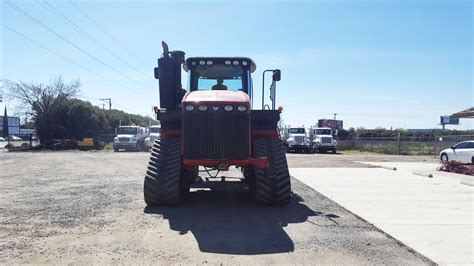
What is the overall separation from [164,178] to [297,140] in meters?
34.6

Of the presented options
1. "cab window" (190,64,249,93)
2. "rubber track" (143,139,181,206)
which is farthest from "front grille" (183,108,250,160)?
"cab window" (190,64,249,93)

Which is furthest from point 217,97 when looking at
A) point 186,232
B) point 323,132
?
point 323,132

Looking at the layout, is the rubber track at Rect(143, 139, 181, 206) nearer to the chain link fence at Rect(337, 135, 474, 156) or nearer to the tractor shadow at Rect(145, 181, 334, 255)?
the tractor shadow at Rect(145, 181, 334, 255)

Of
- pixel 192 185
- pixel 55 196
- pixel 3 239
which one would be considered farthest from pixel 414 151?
pixel 3 239

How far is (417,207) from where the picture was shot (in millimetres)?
9781

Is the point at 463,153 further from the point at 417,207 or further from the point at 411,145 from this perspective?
the point at 411,145

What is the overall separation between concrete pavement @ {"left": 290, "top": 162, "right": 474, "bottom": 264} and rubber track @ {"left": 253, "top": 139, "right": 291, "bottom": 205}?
1541 mm

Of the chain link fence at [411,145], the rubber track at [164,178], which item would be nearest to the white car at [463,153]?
the chain link fence at [411,145]

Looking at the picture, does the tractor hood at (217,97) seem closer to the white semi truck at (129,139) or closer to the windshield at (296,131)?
the white semi truck at (129,139)

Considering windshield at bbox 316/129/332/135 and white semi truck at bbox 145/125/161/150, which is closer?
white semi truck at bbox 145/125/161/150

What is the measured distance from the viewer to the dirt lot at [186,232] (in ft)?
18.8

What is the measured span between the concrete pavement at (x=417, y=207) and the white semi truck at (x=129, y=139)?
2798 cm

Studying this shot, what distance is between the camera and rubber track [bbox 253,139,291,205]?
8828 mm

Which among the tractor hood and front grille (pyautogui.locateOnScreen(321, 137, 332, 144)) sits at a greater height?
the tractor hood
